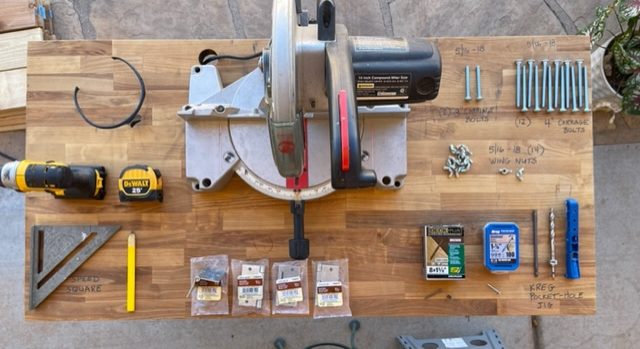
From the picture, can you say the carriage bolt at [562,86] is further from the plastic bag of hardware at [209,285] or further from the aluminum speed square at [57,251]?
the aluminum speed square at [57,251]

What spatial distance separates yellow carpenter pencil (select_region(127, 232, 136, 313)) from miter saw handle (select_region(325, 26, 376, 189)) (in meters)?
0.53

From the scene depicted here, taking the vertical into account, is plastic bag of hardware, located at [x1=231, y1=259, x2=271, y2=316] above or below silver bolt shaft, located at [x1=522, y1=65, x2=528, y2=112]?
below

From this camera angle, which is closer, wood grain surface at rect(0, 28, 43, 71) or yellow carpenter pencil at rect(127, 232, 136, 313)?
yellow carpenter pencil at rect(127, 232, 136, 313)

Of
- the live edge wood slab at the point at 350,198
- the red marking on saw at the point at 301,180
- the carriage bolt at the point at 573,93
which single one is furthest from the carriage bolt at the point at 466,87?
the red marking on saw at the point at 301,180

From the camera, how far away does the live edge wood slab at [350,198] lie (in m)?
0.93

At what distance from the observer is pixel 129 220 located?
36.9 inches

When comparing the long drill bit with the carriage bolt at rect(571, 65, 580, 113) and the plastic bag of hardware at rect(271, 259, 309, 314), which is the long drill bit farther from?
the plastic bag of hardware at rect(271, 259, 309, 314)

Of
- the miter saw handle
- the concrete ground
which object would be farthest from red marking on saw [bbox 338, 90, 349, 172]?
the concrete ground

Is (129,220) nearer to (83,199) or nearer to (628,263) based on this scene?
(83,199)

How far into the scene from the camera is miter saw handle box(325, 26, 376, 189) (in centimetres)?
60

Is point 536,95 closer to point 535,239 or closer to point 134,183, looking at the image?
point 535,239

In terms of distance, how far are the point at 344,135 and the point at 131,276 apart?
59cm

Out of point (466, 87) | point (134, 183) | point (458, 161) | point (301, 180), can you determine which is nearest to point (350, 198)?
point (301, 180)

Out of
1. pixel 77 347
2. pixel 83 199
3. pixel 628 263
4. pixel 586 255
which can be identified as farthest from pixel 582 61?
pixel 77 347
